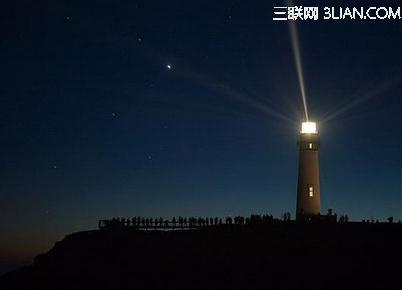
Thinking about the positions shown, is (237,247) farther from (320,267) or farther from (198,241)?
(320,267)

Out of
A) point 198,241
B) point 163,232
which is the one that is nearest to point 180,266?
point 198,241

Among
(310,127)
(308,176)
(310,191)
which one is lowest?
(310,191)

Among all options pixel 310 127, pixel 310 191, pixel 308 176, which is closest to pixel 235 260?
pixel 310 191

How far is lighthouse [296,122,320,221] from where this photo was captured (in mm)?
54406

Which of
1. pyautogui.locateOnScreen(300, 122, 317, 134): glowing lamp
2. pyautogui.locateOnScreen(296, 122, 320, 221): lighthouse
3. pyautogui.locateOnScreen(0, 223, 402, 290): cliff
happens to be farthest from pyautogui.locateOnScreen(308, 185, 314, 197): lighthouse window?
pyautogui.locateOnScreen(0, 223, 402, 290): cliff

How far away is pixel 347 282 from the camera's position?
125 ft

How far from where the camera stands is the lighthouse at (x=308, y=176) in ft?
178

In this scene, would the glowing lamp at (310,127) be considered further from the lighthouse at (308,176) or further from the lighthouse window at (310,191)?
the lighthouse window at (310,191)

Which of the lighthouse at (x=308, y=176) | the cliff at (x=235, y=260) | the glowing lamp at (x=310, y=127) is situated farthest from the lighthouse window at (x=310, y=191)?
the cliff at (x=235, y=260)

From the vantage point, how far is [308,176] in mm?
54656

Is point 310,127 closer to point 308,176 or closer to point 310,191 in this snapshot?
point 308,176

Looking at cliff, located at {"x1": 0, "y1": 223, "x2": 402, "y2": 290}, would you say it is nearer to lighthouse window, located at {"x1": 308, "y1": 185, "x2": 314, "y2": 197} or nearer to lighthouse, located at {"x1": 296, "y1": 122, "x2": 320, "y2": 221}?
lighthouse, located at {"x1": 296, "y1": 122, "x2": 320, "y2": 221}

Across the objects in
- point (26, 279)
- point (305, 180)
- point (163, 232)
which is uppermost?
point (305, 180)

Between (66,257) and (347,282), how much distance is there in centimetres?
2486
